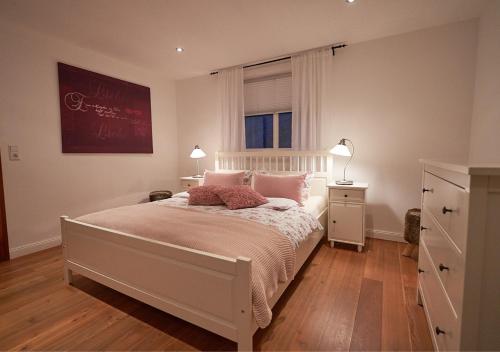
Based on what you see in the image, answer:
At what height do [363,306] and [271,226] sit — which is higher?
[271,226]

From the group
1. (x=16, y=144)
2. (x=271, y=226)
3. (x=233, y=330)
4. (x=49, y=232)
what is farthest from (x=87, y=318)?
(x=16, y=144)

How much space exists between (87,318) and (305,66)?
3.33 m

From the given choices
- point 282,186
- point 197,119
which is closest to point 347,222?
point 282,186

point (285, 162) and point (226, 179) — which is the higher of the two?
point (285, 162)

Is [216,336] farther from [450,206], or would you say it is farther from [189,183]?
[189,183]

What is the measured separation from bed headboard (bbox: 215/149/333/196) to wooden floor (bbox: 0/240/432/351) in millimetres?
1145

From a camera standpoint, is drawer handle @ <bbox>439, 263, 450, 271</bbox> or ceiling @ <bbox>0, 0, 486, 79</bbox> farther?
ceiling @ <bbox>0, 0, 486, 79</bbox>

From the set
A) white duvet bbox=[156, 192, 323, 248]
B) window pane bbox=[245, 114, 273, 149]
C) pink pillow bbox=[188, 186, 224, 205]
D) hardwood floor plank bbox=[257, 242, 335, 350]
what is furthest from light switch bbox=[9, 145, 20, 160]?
hardwood floor plank bbox=[257, 242, 335, 350]

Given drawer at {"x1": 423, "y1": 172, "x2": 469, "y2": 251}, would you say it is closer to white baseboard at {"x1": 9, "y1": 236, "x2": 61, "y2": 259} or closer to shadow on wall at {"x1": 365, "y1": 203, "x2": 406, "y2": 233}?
shadow on wall at {"x1": 365, "y1": 203, "x2": 406, "y2": 233}

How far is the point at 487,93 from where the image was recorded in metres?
2.10

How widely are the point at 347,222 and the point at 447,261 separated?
5.31ft

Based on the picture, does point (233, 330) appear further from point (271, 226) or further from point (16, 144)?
point (16, 144)

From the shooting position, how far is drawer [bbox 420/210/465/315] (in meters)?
0.87

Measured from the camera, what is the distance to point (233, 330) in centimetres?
120
